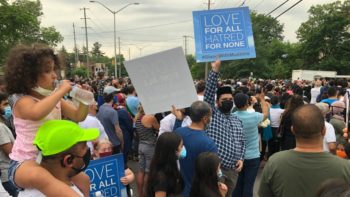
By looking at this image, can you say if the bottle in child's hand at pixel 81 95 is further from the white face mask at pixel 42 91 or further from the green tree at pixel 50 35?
the green tree at pixel 50 35

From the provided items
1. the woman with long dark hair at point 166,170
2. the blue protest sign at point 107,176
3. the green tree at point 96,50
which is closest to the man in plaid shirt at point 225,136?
the woman with long dark hair at point 166,170

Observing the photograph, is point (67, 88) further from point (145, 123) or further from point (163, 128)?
point (145, 123)

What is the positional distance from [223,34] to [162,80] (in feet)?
4.49

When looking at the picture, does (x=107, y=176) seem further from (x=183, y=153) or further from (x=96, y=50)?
(x=96, y=50)

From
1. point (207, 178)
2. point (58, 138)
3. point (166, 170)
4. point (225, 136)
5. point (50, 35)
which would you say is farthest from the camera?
point (50, 35)

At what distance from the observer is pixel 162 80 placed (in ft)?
14.6

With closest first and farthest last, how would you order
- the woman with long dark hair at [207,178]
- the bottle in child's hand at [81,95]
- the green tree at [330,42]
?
the bottle in child's hand at [81,95], the woman with long dark hair at [207,178], the green tree at [330,42]

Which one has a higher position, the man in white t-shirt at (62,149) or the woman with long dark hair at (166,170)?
the man in white t-shirt at (62,149)

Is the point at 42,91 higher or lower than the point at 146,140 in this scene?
higher

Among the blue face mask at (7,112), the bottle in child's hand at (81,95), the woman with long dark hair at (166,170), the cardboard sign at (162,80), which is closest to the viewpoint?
the bottle in child's hand at (81,95)

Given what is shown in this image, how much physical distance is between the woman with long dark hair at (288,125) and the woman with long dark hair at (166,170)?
11.9 ft

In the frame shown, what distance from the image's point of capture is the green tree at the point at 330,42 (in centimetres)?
6012

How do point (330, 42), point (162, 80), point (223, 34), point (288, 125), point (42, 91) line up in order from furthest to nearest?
point (330, 42)
point (288, 125)
point (223, 34)
point (162, 80)
point (42, 91)

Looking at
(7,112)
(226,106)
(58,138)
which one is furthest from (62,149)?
(7,112)
